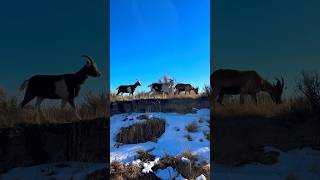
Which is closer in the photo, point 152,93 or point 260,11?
point 260,11

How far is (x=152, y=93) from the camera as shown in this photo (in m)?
9.62

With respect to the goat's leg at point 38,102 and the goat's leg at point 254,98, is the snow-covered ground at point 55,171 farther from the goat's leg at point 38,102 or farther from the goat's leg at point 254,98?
the goat's leg at point 254,98

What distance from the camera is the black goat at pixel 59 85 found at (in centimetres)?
600

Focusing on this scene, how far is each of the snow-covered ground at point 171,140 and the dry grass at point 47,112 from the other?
1863 millimetres

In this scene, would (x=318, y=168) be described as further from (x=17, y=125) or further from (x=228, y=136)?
(x=17, y=125)

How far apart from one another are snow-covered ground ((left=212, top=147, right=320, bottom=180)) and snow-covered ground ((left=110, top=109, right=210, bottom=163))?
2.03m

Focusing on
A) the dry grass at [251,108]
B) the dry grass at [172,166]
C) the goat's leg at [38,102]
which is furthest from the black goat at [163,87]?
the goat's leg at [38,102]

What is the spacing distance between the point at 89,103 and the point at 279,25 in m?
2.82

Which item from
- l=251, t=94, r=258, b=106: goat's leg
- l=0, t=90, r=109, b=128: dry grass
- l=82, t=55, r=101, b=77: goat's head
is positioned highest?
l=82, t=55, r=101, b=77: goat's head

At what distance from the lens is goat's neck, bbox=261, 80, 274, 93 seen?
586 centimetres

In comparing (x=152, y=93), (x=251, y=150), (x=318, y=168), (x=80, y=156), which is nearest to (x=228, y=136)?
(x=251, y=150)

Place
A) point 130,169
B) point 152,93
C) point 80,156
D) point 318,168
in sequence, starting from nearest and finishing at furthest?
point 318,168 < point 80,156 < point 130,169 < point 152,93

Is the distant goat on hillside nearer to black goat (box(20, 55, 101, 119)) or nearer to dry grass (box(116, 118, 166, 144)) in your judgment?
dry grass (box(116, 118, 166, 144))

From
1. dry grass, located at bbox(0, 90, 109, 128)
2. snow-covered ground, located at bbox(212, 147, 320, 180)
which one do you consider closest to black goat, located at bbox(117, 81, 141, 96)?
dry grass, located at bbox(0, 90, 109, 128)
